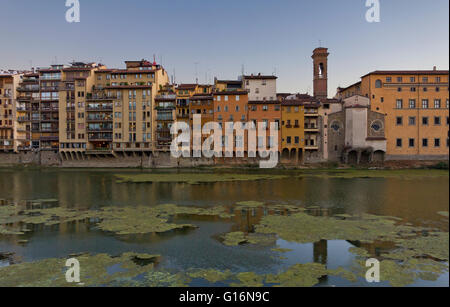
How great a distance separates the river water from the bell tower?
47.0 m

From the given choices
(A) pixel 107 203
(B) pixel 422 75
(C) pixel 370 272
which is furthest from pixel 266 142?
(C) pixel 370 272

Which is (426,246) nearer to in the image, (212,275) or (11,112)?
(212,275)

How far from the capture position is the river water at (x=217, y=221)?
573 inches

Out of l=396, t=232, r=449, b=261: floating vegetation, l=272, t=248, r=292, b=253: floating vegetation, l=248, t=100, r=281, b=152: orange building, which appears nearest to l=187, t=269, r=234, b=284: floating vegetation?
l=272, t=248, r=292, b=253: floating vegetation

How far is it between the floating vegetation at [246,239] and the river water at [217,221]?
50 centimetres

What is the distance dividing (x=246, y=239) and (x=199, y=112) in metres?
54.0

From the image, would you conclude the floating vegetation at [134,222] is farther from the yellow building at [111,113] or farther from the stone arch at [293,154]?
the stone arch at [293,154]

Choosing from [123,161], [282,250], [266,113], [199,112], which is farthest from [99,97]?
[282,250]

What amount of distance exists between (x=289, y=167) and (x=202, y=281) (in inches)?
2197

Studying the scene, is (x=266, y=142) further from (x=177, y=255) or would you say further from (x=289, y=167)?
(x=177, y=255)

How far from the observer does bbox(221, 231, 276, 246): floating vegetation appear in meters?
17.5

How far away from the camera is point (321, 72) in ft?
270

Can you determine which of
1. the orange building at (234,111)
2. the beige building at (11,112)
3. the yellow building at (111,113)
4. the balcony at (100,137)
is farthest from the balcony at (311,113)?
the beige building at (11,112)

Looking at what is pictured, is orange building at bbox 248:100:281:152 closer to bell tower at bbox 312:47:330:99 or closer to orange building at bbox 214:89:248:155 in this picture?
orange building at bbox 214:89:248:155
